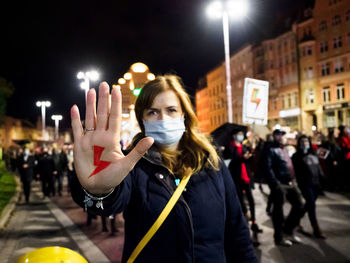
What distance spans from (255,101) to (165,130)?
21.2ft

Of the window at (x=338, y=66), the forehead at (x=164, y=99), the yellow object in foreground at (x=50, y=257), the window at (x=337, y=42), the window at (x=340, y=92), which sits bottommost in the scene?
the yellow object in foreground at (x=50, y=257)

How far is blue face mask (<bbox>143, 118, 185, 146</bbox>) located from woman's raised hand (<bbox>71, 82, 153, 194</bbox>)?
729 mm

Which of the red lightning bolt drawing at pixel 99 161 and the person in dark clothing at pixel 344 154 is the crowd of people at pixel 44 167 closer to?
the person in dark clothing at pixel 344 154

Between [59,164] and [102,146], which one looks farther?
[59,164]

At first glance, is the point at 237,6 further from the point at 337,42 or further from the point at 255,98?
the point at 337,42

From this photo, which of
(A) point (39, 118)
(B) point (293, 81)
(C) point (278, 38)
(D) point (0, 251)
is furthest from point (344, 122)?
(A) point (39, 118)

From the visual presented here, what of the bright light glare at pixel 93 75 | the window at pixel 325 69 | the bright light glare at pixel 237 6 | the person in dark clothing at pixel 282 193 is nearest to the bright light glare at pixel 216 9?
the bright light glare at pixel 237 6

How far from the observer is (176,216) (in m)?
2.03

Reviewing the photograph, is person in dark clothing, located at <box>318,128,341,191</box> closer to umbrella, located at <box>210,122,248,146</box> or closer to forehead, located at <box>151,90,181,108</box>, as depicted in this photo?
umbrella, located at <box>210,122,248,146</box>

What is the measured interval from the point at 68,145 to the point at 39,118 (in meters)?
120

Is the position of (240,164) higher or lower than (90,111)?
lower

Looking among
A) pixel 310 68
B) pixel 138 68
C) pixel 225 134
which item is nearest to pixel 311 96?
pixel 310 68

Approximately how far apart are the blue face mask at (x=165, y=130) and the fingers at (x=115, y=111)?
2.54 feet

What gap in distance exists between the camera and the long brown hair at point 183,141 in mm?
2281
